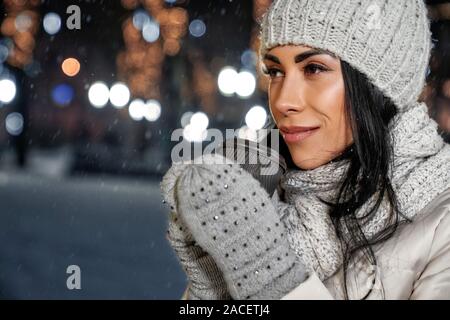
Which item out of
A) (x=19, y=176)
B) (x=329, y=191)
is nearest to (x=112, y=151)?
(x=19, y=176)

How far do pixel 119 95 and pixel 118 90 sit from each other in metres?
0.23

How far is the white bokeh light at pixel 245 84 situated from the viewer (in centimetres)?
1778

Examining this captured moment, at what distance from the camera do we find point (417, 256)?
192cm

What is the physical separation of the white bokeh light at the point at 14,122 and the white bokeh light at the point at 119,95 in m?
2.68

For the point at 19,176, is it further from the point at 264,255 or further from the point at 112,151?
the point at 264,255

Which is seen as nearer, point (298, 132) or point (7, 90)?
point (298, 132)

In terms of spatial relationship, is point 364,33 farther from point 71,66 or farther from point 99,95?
point 99,95

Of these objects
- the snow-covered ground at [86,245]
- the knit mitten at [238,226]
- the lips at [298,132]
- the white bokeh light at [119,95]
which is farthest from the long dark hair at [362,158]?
the white bokeh light at [119,95]

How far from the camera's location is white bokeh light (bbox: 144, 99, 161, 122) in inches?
716

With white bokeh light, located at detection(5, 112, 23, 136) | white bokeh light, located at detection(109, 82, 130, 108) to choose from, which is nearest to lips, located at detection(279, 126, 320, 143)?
white bokeh light, located at detection(109, 82, 130, 108)

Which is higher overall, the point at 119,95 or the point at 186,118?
the point at 119,95

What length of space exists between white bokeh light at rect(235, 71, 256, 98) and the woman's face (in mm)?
15312

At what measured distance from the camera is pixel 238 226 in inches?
66.4

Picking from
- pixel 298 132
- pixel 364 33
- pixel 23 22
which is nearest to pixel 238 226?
pixel 298 132
